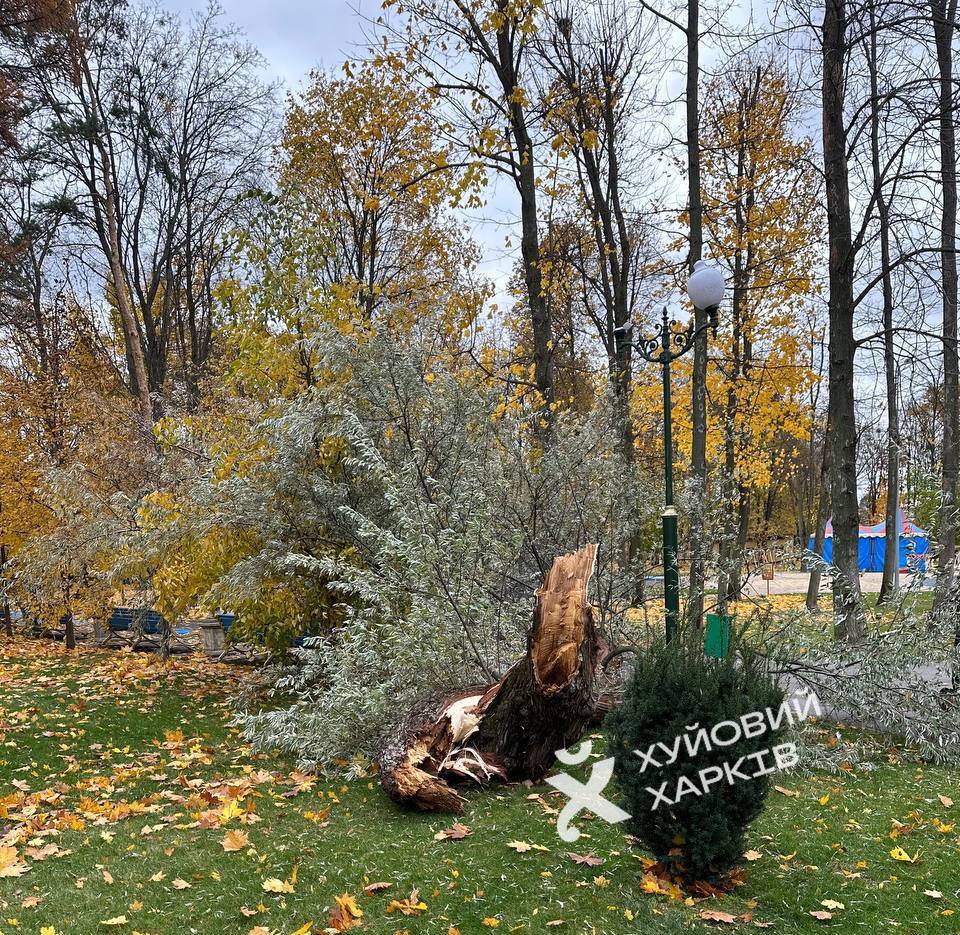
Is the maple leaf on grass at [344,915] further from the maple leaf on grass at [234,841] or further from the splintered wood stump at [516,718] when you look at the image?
the splintered wood stump at [516,718]

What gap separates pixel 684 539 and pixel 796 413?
26.3 ft

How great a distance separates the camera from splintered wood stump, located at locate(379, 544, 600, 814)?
502cm

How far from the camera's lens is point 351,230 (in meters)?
19.8

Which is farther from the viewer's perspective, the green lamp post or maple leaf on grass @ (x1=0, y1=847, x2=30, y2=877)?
the green lamp post

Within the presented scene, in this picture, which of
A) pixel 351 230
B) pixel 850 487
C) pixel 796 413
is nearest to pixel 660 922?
pixel 850 487

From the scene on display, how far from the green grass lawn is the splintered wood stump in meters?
0.23

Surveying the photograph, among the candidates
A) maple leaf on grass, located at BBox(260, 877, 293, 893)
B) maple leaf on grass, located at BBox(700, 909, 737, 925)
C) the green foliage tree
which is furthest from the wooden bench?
maple leaf on grass, located at BBox(700, 909, 737, 925)

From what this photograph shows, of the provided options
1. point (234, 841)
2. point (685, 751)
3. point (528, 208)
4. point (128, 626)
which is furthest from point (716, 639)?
point (128, 626)

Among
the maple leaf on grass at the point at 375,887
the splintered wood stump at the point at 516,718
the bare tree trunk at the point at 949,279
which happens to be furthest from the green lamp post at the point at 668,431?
the maple leaf on grass at the point at 375,887

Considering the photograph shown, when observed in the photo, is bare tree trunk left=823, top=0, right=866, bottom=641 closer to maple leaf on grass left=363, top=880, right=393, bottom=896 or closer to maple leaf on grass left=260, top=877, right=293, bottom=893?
maple leaf on grass left=363, top=880, right=393, bottom=896

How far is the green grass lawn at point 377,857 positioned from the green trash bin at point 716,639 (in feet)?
3.26

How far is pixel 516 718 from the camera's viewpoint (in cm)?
544

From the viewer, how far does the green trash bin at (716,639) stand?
12.7ft

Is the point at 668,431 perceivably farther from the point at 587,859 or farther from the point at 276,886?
the point at 276,886
